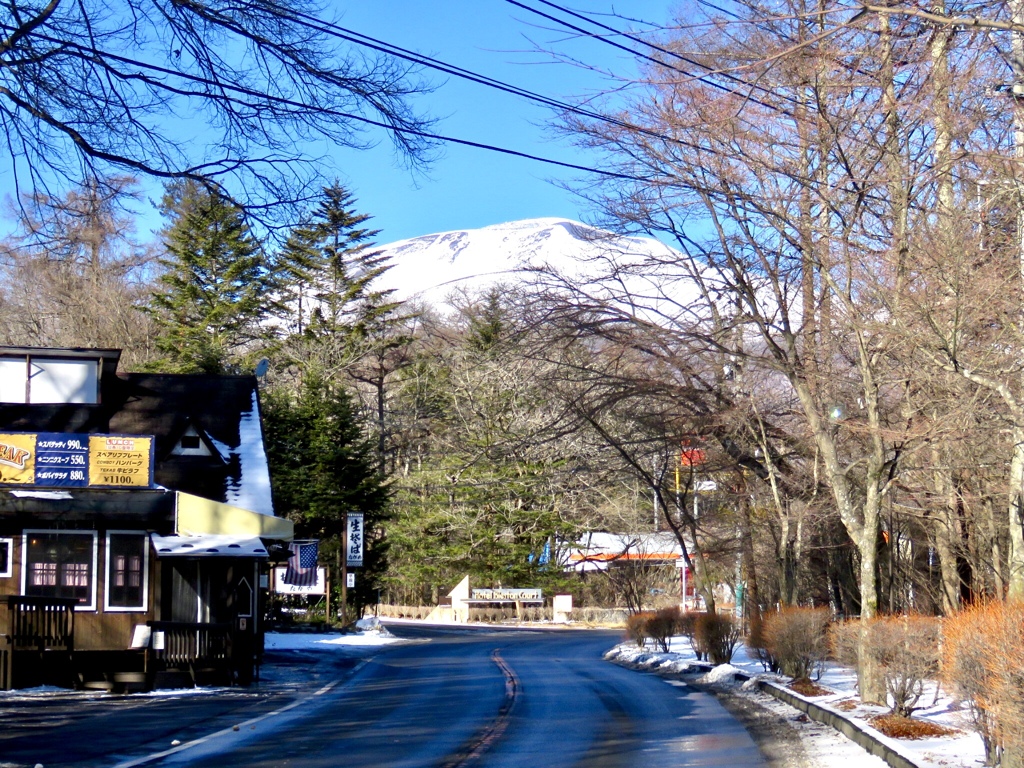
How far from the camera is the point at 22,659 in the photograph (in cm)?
1981

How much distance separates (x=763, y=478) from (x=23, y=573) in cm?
1464

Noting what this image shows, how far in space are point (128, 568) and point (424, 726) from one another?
397 inches

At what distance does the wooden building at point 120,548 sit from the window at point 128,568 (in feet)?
0.07

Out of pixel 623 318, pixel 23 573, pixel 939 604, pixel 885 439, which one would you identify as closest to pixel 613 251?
pixel 623 318

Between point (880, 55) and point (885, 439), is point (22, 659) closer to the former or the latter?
point (885, 439)

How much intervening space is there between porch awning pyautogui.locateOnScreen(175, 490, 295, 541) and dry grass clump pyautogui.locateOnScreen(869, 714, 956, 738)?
12.5 m

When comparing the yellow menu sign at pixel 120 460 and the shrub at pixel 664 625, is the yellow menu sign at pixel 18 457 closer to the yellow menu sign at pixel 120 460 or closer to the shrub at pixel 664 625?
the yellow menu sign at pixel 120 460

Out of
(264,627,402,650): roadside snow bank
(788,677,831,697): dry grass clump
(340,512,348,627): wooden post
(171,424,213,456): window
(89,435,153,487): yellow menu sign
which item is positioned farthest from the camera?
(340,512,348,627): wooden post

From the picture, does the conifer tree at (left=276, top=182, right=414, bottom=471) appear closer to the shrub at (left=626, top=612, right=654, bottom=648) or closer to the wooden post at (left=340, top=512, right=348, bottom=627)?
the wooden post at (left=340, top=512, right=348, bottom=627)

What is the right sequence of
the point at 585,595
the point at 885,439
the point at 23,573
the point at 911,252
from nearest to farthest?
the point at 911,252
the point at 885,439
the point at 23,573
the point at 585,595

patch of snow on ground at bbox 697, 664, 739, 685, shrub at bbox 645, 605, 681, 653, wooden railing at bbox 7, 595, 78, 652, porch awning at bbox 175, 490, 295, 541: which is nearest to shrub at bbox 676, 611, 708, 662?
shrub at bbox 645, 605, 681, 653

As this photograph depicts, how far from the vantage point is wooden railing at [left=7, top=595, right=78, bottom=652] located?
62.7ft

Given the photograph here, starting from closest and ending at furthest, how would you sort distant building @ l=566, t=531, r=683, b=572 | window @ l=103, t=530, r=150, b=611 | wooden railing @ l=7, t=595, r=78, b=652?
1. wooden railing @ l=7, t=595, r=78, b=652
2. window @ l=103, t=530, r=150, b=611
3. distant building @ l=566, t=531, r=683, b=572

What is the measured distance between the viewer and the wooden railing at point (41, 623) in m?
19.1
